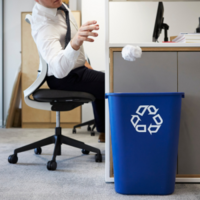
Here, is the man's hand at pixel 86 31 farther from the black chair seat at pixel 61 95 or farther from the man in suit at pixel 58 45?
the black chair seat at pixel 61 95

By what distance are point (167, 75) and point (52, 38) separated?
2.40 feet

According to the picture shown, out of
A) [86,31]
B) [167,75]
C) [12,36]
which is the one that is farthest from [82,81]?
[12,36]

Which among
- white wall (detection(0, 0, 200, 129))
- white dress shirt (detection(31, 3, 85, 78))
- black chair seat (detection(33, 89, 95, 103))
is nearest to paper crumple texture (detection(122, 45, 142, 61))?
white dress shirt (detection(31, 3, 85, 78))

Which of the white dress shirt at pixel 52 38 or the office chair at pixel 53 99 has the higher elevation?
the white dress shirt at pixel 52 38

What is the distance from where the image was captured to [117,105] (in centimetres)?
107

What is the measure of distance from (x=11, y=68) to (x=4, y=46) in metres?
0.39

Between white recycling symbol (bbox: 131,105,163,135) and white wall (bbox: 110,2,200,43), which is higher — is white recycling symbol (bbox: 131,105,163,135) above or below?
below

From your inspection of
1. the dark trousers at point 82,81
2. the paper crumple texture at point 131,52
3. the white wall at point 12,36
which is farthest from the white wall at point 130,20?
the paper crumple texture at point 131,52

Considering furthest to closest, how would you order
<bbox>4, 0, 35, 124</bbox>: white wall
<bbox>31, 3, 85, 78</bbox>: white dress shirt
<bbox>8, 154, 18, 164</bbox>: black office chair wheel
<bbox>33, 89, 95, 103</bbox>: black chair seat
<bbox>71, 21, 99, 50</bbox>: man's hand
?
<bbox>4, 0, 35, 124</bbox>: white wall < <bbox>8, 154, 18, 164</bbox>: black office chair wheel < <bbox>33, 89, 95, 103</bbox>: black chair seat < <bbox>31, 3, 85, 78</bbox>: white dress shirt < <bbox>71, 21, 99, 50</bbox>: man's hand

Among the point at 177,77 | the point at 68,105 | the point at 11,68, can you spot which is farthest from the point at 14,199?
the point at 11,68

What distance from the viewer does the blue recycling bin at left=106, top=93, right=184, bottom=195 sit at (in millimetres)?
1065

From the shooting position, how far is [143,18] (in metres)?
3.71

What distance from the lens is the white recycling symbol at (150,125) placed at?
107cm

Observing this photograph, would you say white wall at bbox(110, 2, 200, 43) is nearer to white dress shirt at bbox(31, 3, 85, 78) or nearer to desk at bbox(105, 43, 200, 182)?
white dress shirt at bbox(31, 3, 85, 78)
